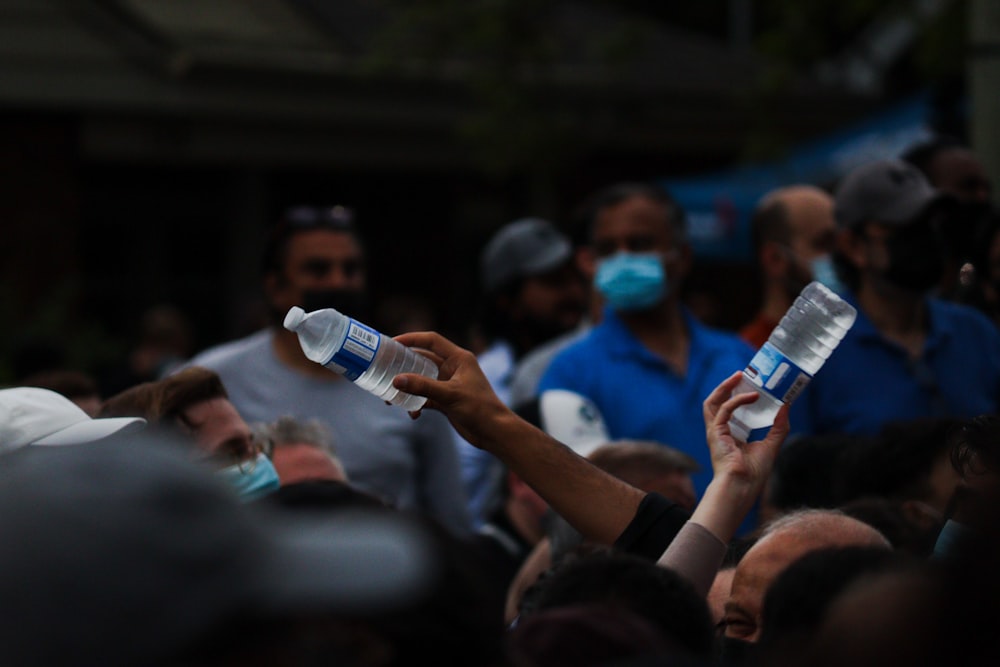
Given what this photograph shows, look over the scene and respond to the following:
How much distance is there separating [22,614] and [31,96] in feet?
42.0

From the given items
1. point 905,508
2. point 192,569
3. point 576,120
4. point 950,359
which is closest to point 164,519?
point 192,569

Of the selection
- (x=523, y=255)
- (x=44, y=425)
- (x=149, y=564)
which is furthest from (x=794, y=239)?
(x=149, y=564)

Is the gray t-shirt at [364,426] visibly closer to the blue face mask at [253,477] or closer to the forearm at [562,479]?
the blue face mask at [253,477]

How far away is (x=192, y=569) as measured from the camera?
1.29 m

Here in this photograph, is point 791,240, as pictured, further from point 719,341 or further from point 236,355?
point 236,355

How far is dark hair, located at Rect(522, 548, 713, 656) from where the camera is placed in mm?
2121

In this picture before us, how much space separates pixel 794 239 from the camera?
18.1ft

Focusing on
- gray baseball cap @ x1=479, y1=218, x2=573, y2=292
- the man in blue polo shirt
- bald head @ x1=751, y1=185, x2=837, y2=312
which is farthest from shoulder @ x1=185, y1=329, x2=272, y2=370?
bald head @ x1=751, y1=185, x2=837, y2=312

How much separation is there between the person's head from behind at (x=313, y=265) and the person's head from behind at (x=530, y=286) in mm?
1171

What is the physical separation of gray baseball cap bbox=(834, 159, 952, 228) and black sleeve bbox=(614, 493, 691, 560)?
2.14 metres

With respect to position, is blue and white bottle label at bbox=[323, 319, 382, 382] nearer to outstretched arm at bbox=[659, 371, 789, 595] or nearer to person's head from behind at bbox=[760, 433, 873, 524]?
outstretched arm at bbox=[659, 371, 789, 595]

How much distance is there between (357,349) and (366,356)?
0.02 m

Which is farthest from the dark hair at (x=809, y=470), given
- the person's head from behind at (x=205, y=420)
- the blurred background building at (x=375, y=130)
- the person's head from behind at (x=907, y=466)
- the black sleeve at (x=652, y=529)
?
the blurred background building at (x=375, y=130)

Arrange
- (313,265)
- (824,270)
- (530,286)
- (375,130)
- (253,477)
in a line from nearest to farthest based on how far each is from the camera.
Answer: (253,477)
(313,265)
(824,270)
(530,286)
(375,130)
